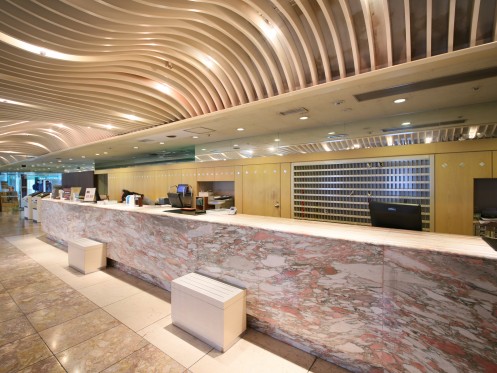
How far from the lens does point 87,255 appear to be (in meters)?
4.29

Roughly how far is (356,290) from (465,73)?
2605 millimetres

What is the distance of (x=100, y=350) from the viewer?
2322mm

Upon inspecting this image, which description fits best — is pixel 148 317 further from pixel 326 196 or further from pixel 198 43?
pixel 326 196

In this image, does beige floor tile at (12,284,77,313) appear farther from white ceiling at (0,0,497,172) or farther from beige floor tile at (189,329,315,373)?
white ceiling at (0,0,497,172)

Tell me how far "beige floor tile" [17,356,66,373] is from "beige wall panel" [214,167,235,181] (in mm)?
4936

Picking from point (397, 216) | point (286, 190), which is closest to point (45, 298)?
point (286, 190)

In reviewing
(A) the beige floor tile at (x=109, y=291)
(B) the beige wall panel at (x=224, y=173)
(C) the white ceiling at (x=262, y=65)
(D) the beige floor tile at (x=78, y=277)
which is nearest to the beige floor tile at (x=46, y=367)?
(A) the beige floor tile at (x=109, y=291)

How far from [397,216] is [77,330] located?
12.6 feet

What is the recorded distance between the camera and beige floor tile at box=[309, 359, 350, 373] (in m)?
2.06

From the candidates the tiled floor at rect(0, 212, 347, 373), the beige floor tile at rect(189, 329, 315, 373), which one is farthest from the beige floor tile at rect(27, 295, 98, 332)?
the beige floor tile at rect(189, 329, 315, 373)

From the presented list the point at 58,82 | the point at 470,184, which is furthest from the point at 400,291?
the point at 58,82

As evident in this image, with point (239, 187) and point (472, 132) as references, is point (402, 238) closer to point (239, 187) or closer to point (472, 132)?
point (472, 132)

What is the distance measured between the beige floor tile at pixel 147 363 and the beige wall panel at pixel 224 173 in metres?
4.66

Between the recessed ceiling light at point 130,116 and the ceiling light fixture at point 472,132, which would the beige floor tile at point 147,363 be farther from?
the ceiling light fixture at point 472,132
